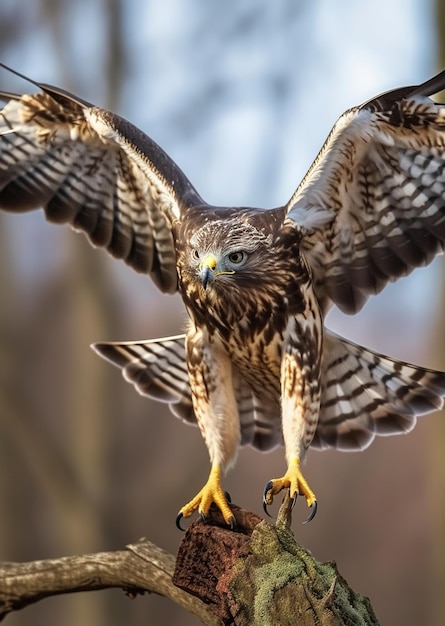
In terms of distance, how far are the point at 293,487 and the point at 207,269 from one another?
0.81 metres

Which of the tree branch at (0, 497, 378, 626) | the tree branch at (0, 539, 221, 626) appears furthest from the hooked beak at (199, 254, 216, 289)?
the tree branch at (0, 539, 221, 626)

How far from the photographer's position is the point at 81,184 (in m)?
3.98

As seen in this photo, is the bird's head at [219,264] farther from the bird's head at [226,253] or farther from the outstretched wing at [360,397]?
the outstretched wing at [360,397]

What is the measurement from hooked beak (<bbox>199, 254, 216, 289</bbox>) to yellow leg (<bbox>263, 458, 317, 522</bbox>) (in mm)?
726

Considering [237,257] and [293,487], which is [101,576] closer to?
[293,487]

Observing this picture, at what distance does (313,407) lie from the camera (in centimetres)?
335

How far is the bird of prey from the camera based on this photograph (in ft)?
10.7

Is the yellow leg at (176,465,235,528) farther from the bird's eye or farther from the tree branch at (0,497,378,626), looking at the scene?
the bird's eye

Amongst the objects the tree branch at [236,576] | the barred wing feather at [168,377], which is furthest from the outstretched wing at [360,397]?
the tree branch at [236,576]

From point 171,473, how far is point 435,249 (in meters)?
5.59

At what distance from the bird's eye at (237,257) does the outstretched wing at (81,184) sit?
2.01ft

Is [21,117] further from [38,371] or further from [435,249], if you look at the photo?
[38,371]

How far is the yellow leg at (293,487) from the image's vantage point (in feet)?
10.2

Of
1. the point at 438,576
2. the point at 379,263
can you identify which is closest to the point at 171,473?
the point at 438,576
